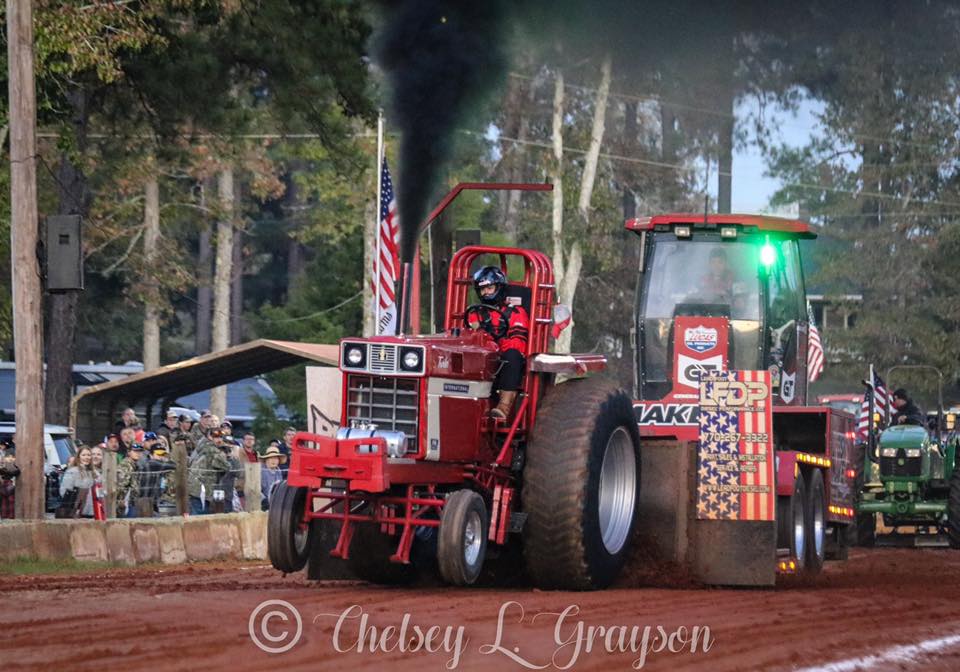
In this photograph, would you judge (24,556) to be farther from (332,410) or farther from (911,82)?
(911,82)

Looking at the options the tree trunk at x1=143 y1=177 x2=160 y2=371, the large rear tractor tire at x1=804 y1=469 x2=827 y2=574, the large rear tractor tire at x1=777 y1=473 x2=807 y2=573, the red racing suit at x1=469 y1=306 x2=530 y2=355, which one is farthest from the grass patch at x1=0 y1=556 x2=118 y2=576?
the tree trunk at x1=143 y1=177 x2=160 y2=371

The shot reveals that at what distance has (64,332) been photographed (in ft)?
96.6

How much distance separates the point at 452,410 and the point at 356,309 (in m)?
29.5

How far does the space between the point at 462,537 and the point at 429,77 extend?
584 cm

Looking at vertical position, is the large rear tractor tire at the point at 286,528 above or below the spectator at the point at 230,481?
above

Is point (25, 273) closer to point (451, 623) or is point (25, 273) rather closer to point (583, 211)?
point (451, 623)

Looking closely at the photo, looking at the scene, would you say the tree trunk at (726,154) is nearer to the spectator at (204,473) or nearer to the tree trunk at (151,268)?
the spectator at (204,473)

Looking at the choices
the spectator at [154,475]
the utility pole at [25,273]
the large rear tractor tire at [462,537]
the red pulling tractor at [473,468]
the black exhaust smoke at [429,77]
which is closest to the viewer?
the large rear tractor tire at [462,537]

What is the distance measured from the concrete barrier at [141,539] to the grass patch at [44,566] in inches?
2.3

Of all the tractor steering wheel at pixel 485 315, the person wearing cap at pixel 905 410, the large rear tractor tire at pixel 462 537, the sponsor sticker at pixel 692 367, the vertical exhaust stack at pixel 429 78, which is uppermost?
the vertical exhaust stack at pixel 429 78

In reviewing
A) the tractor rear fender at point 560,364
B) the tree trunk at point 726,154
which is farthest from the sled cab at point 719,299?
the tree trunk at point 726,154

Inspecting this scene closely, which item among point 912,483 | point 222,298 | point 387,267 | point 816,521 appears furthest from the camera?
point 222,298

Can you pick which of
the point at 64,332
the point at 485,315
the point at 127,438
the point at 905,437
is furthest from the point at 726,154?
the point at 485,315

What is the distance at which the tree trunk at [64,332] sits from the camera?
2831 cm
